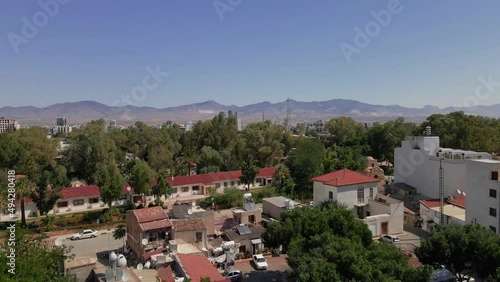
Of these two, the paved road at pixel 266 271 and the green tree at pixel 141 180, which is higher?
the green tree at pixel 141 180

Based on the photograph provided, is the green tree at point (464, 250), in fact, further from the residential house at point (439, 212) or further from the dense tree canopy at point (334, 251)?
the residential house at point (439, 212)

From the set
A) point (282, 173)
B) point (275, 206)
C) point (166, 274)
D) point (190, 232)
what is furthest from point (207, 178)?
point (166, 274)

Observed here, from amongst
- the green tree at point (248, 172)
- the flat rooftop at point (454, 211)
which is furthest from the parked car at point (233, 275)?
the green tree at point (248, 172)

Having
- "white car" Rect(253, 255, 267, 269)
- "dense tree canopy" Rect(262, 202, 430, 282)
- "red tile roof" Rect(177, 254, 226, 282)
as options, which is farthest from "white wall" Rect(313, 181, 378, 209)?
"red tile roof" Rect(177, 254, 226, 282)

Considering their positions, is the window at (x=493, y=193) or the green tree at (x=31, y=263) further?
the window at (x=493, y=193)

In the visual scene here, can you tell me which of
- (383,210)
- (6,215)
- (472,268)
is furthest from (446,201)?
(6,215)

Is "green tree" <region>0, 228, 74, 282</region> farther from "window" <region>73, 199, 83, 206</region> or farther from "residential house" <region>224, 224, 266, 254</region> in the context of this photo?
"window" <region>73, 199, 83, 206</region>

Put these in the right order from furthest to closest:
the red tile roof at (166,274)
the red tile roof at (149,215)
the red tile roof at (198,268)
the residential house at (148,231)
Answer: the red tile roof at (149,215)
the residential house at (148,231)
the red tile roof at (166,274)
the red tile roof at (198,268)
